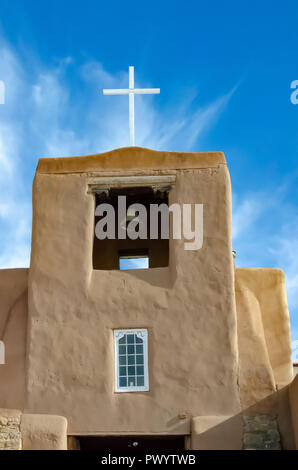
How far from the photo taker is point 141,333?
15.7 meters

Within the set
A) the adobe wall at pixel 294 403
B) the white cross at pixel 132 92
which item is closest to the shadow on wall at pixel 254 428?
the adobe wall at pixel 294 403

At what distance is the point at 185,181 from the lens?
16.7 metres

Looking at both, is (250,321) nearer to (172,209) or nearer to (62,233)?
(172,209)

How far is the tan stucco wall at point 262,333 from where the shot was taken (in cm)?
1523

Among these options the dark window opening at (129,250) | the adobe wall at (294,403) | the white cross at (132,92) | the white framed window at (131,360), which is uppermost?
the white cross at (132,92)

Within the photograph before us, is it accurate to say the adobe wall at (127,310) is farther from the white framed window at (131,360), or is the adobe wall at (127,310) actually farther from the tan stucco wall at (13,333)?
the tan stucco wall at (13,333)

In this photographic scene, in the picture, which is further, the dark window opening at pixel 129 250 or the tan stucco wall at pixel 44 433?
the dark window opening at pixel 129 250

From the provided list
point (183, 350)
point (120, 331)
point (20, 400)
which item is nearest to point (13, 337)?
point (20, 400)

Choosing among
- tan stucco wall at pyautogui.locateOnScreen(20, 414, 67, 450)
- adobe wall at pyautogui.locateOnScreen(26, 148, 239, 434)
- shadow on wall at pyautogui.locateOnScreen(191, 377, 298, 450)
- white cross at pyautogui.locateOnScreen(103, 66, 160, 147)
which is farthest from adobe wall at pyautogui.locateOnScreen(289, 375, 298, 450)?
white cross at pyautogui.locateOnScreen(103, 66, 160, 147)

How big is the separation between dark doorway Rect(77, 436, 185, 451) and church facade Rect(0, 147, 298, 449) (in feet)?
0.17

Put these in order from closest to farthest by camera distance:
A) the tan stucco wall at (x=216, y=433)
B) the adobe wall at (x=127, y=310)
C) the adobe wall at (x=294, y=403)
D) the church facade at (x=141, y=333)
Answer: the adobe wall at (x=294, y=403), the tan stucco wall at (x=216, y=433), the church facade at (x=141, y=333), the adobe wall at (x=127, y=310)

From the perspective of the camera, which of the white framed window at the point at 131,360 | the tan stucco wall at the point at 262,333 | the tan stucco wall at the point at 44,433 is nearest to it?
the tan stucco wall at the point at 44,433

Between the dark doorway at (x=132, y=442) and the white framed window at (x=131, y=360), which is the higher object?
the white framed window at (x=131, y=360)

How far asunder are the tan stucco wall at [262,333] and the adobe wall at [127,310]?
0.36m
